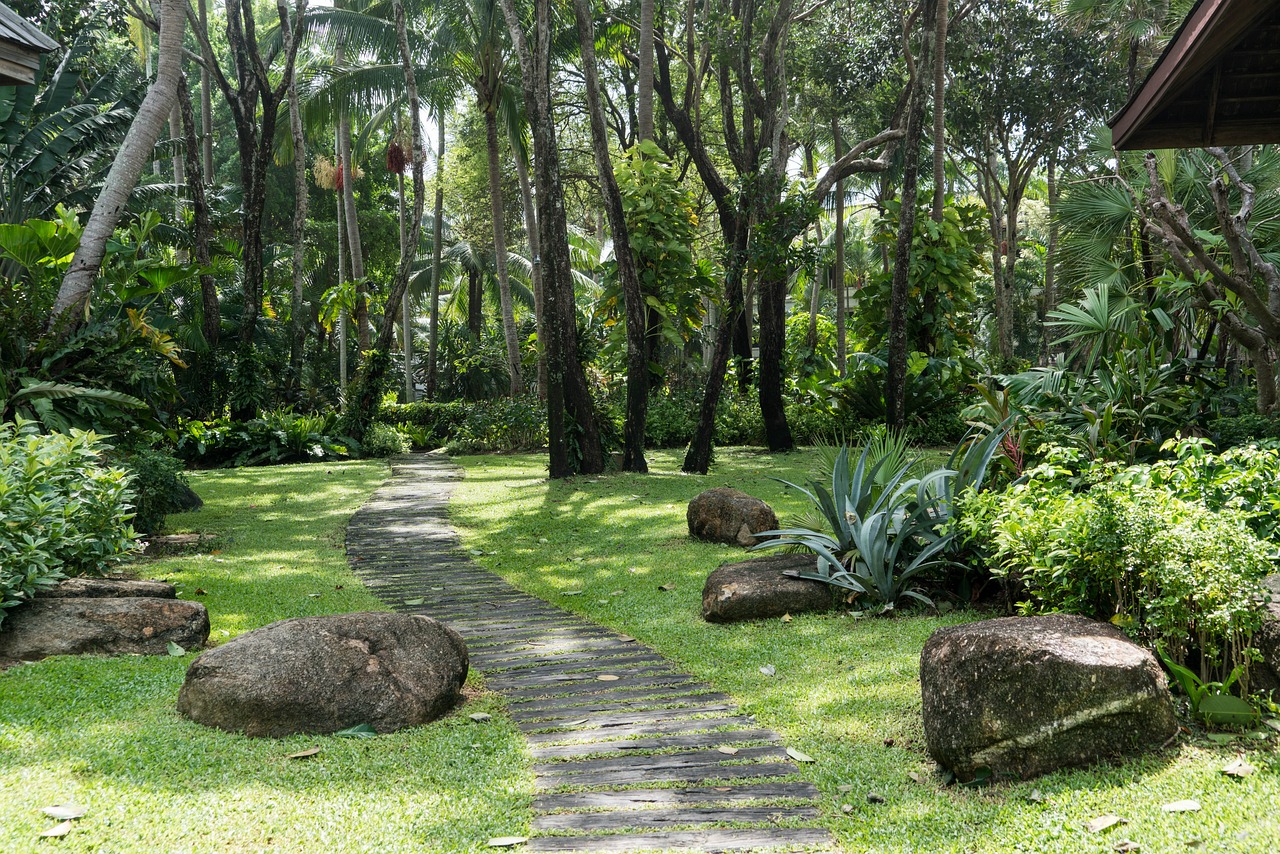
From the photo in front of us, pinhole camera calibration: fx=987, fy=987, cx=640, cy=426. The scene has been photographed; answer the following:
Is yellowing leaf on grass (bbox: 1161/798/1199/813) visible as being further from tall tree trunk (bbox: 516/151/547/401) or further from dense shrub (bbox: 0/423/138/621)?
tall tree trunk (bbox: 516/151/547/401)

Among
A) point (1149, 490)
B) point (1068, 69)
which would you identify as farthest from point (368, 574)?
point (1068, 69)

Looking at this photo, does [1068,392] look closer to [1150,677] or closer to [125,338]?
[1150,677]

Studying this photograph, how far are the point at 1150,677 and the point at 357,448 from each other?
56.8 ft

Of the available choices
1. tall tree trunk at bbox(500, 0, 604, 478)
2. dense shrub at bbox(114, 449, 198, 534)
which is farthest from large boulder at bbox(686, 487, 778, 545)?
dense shrub at bbox(114, 449, 198, 534)

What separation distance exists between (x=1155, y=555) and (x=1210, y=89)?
4832 mm

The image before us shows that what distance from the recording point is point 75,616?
562 centimetres

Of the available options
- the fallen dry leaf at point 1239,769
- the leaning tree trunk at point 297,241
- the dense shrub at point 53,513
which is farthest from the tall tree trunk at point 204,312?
the fallen dry leaf at point 1239,769

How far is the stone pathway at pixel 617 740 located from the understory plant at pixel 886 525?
1.55 m

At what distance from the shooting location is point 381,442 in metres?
19.5

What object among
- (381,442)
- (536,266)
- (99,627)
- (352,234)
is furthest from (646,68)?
(99,627)

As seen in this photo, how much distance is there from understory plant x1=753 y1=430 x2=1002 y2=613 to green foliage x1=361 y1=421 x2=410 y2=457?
44.7 feet

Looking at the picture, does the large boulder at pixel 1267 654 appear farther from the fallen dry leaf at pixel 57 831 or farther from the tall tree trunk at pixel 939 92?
the tall tree trunk at pixel 939 92

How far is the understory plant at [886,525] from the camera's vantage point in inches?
254

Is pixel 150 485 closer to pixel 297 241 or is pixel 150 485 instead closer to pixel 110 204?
pixel 110 204
